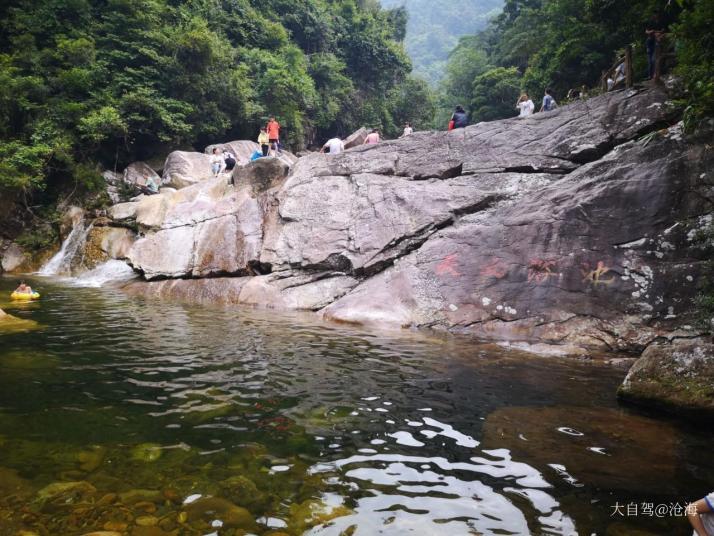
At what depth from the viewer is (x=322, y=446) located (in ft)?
15.2

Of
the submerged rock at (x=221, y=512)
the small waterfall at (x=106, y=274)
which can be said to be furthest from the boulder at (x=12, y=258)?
the submerged rock at (x=221, y=512)

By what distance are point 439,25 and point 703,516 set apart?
477 feet

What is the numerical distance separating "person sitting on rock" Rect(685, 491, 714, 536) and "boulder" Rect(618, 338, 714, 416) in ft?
10.5

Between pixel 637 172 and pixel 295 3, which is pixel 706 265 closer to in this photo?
pixel 637 172

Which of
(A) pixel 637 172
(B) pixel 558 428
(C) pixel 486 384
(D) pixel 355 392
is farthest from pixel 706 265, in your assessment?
(D) pixel 355 392

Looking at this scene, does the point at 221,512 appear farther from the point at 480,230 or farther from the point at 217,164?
the point at 217,164

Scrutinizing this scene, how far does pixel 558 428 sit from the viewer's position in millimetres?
5180

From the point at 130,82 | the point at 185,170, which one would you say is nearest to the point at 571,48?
the point at 185,170

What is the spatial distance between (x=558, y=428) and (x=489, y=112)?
140 feet

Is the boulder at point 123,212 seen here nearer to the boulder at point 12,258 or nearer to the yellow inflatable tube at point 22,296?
the boulder at point 12,258

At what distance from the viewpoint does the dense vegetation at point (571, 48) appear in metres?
8.09

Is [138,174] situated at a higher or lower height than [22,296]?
higher

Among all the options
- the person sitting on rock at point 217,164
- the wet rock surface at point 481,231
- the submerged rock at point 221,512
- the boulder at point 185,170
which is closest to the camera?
the submerged rock at point 221,512

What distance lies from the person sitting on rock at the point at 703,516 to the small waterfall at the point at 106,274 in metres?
20.0
